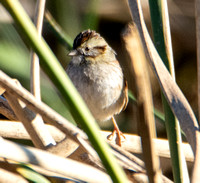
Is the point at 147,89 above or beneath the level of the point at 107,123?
above

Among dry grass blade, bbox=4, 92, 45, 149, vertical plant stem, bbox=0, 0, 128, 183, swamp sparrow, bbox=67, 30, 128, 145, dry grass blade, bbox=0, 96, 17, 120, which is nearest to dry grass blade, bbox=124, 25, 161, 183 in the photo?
vertical plant stem, bbox=0, 0, 128, 183

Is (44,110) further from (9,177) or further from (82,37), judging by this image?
(82,37)

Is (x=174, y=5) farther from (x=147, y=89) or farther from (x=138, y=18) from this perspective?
(x=147, y=89)

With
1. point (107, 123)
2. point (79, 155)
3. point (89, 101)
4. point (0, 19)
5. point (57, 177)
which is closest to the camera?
point (57, 177)

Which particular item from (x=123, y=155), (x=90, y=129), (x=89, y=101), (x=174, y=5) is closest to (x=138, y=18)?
(x=123, y=155)

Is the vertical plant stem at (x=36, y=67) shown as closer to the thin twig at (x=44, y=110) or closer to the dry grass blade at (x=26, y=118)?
the dry grass blade at (x=26, y=118)

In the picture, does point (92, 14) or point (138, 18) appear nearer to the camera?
point (138, 18)

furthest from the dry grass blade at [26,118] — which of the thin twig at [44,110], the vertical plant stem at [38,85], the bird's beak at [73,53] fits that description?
the bird's beak at [73,53]
